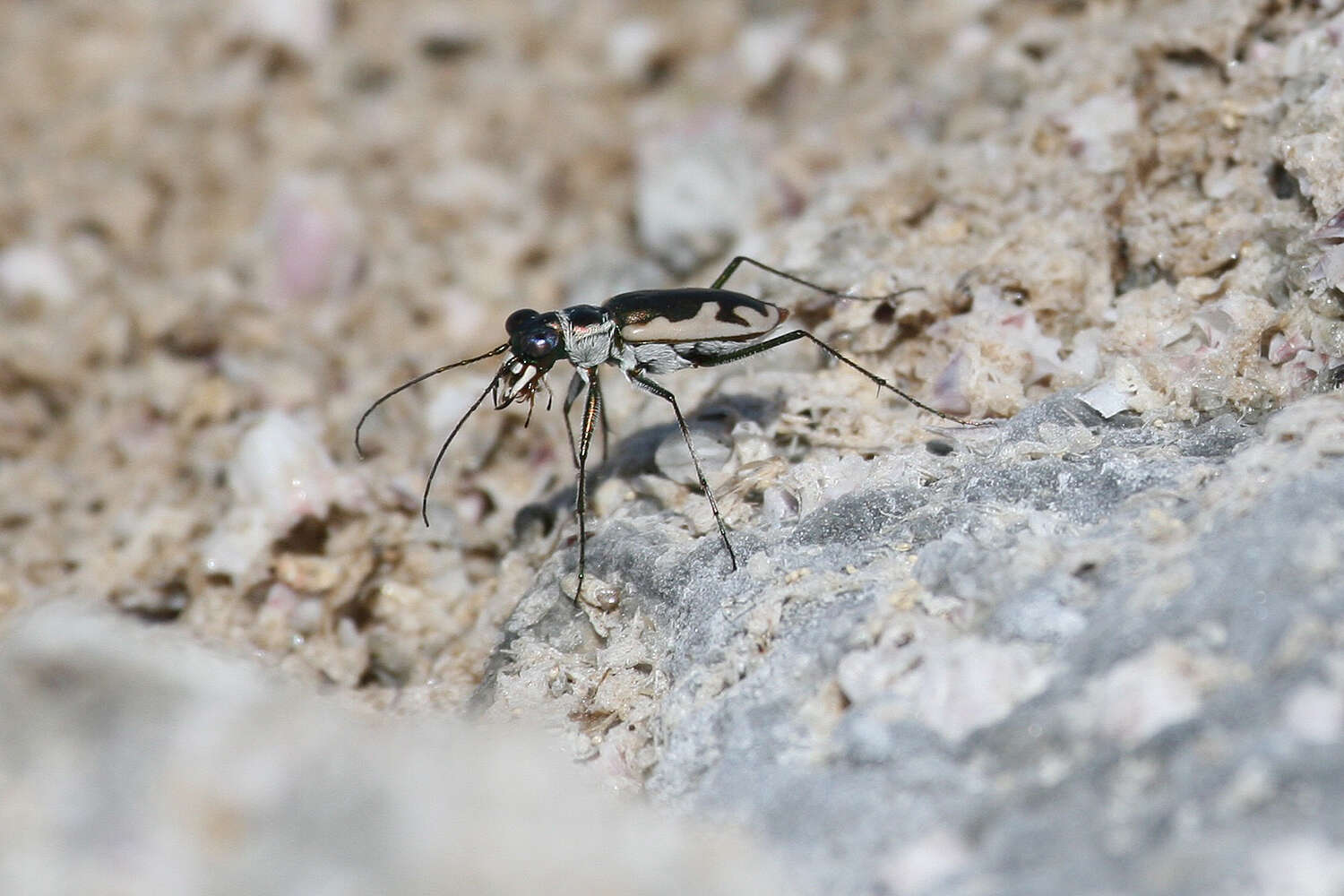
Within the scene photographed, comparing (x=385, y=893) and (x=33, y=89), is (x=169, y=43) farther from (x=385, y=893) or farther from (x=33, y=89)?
(x=385, y=893)

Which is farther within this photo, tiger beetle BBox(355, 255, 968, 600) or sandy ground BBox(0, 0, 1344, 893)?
tiger beetle BBox(355, 255, 968, 600)

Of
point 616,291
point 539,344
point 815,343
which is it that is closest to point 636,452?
point 539,344

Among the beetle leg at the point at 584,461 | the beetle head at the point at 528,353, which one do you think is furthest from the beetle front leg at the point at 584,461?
the beetle head at the point at 528,353

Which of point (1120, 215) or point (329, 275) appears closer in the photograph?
point (1120, 215)

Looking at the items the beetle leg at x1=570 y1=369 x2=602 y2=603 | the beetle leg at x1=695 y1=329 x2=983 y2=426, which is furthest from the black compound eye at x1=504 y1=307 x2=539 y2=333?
the beetle leg at x1=695 y1=329 x2=983 y2=426

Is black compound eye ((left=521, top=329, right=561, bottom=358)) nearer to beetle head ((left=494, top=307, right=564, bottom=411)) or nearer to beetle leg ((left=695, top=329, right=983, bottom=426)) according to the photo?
beetle head ((left=494, top=307, right=564, bottom=411))

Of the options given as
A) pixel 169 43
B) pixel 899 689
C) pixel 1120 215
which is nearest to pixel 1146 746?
pixel 899 689
